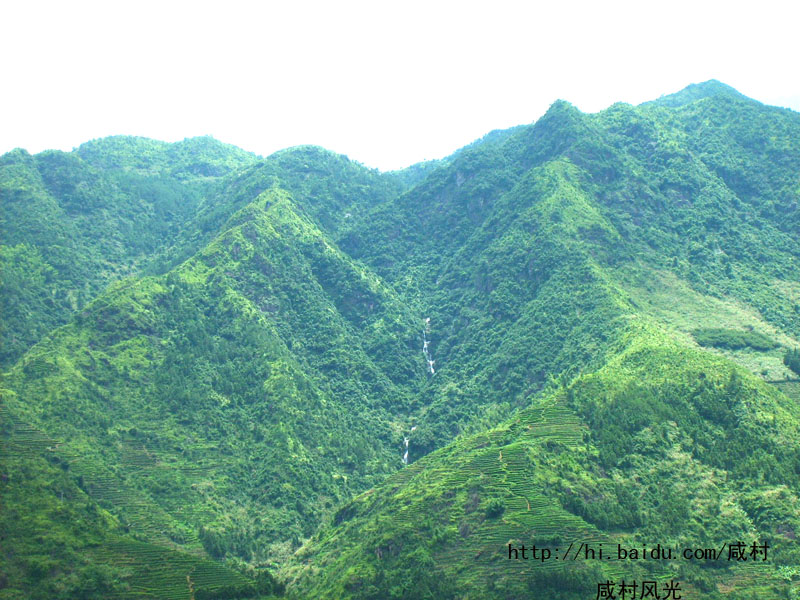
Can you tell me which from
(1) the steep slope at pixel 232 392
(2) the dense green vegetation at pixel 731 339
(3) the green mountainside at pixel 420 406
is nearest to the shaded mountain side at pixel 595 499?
(3) the green mountainside at pixel 420 406

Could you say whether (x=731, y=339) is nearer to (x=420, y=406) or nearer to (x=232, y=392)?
(x=420, y=406)

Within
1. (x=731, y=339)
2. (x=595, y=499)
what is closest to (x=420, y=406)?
(x=731, y=339)

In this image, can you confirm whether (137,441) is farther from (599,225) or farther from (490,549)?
(599,225)

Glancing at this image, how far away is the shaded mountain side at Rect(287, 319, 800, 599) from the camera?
308 feet

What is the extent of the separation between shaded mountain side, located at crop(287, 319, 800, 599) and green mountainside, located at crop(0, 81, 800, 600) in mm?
336

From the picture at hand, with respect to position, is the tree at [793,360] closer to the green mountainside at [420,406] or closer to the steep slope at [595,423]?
the green mountainside at [420,406]

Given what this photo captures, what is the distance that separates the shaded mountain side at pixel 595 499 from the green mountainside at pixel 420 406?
34 centimetres

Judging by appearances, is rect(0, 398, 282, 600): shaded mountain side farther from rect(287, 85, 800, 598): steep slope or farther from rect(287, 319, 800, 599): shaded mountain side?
rect(287, 319, 800, 599): shaded mountain side

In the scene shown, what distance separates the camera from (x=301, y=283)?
18425 centimetres

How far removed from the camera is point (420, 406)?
553 ft

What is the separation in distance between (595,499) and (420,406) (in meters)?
67.9

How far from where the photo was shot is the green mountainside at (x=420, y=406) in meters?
98.5

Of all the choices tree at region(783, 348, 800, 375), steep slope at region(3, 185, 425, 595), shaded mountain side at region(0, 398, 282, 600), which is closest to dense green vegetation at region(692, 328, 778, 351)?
tree at region(783, 348, 800, 375)

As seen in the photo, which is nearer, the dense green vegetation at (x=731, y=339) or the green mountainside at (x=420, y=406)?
the green mountainside at (x=420, y=406)
